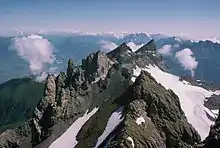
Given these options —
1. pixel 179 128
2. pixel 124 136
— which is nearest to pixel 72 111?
pixel 179 128

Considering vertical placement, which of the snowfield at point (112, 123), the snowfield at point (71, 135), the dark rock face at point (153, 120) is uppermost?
the dark rock face at point (153, 120)

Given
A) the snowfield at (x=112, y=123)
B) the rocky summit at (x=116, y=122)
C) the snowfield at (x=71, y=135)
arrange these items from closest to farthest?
the rocky summit at (x=116, y=122) → the snowfield at (x=112, y=123) → the snowfield at (x=71, y=135)

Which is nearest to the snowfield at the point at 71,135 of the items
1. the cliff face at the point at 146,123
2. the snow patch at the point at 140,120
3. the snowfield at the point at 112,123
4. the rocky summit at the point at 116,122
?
the rocky summit at the point at 116,122

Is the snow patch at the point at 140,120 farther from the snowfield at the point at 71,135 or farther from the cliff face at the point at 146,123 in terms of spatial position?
the snowfield at the point at 71,135

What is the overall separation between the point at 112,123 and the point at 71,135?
24.6 m

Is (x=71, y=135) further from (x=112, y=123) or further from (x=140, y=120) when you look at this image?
(x=140, y=120)

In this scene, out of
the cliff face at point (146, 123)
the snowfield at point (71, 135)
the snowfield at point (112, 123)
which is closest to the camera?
the cliff face at point (146, 123)

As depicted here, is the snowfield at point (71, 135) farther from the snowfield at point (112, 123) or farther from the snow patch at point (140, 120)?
the snow patch at point (140, 120)

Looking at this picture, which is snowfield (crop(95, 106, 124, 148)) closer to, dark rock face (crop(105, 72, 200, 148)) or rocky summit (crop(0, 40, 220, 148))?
rocky summit (crop(0, 40, 220, 148))

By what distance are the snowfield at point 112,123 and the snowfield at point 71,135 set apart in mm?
16689

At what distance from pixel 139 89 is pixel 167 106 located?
41.9 ft

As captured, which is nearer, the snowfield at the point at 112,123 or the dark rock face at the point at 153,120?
the dark rock face at the point at 153,120

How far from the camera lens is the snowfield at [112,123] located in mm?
145650

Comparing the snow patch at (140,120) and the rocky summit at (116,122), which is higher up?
the snow patch at (140,120)
